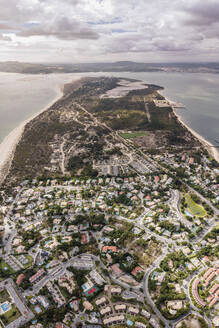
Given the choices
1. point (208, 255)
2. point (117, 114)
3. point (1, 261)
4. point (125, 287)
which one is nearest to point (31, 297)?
point (1, 261)

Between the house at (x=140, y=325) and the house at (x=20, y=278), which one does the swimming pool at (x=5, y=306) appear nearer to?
the house at (x=20, y=278)

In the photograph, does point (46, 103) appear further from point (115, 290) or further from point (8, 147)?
point (115, 290)

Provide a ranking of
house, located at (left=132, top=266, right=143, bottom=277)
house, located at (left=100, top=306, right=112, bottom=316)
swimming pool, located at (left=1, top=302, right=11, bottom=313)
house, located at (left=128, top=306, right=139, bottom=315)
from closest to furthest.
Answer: house, located at (left=100, top=306, right=112, bottom=316), house, located at (left=128, top=306, right=139, bottom=315), swimming pool, located at (left=1, top=302, right=11, bottom=313), house, located at (left=132, top=266, right=143, bottom=277)

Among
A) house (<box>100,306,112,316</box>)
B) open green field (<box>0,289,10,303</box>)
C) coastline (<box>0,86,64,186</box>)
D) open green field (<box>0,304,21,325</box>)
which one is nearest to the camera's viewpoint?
open green field (<box>0,304,21,325</box>)

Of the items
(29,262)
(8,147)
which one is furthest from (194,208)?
(8,147)

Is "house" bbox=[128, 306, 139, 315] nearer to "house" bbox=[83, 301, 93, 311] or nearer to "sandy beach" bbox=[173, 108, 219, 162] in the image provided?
"house" bbox=[83, 301, 93, 311]

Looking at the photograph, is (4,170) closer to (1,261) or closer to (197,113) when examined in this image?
(1,261)

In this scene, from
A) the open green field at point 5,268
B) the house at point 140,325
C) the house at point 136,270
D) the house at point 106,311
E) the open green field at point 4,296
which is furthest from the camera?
the open green field at point 5,268

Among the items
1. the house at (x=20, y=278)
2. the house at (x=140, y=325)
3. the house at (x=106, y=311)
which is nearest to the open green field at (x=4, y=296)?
the house at (x=20, y=278)

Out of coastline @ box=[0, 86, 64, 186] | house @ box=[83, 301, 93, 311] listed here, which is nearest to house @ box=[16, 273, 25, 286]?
house @ box=[83, 301, 93, 311]
